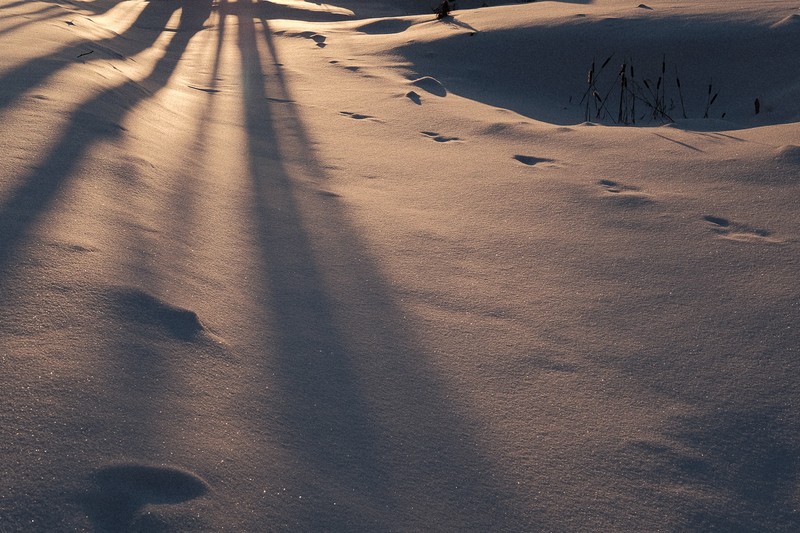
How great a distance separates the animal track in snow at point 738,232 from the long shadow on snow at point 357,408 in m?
0.85

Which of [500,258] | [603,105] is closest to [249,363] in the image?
[500,258]

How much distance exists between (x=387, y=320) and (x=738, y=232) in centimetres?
94

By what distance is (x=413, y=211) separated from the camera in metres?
2.03

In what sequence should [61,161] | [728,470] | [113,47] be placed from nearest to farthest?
[728,470] < [61,161] < [113,47]

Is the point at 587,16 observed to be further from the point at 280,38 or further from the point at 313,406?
the point at 313,406

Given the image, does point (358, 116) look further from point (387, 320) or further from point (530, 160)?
point (387, 320)

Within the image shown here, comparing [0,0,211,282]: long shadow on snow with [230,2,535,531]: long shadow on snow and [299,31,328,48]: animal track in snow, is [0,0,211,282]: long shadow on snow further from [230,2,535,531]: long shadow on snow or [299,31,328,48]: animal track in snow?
[299,31,328,48]: animal track in snow

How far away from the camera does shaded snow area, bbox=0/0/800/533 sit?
3.13 ft

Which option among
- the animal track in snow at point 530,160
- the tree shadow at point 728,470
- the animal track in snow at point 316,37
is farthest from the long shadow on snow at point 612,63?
the tree shadow at point 728,470

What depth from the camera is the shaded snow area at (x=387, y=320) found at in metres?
0.95

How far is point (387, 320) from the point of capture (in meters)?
1.41

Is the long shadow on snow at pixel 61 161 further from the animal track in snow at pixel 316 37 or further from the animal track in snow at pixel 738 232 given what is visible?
the animal track in snow at pixel 316 37

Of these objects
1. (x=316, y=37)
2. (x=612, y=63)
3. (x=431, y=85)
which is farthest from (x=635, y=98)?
(x=316, y=37)

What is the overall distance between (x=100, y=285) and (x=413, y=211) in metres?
0.95
